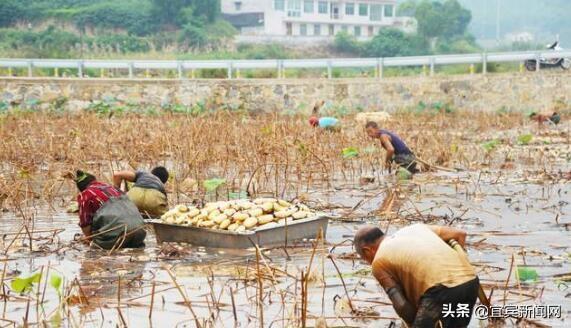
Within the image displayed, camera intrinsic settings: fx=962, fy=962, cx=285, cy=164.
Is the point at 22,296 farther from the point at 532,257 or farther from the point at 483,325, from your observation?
the point at 532,257

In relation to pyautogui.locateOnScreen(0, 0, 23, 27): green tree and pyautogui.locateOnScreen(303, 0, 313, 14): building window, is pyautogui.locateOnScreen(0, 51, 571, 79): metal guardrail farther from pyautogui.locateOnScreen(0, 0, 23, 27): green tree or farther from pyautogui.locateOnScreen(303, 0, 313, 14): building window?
pyautogui.locateOnScreen(303, 0, 313, 14): building window

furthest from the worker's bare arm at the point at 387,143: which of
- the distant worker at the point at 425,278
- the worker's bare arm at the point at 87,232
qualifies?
the distant worker at the point at 425,278

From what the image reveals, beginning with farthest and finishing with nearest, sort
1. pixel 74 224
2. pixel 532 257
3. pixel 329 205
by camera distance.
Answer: pixel 329 205, pixel 74 224, pixel 532 257

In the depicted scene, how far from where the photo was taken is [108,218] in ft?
29.2

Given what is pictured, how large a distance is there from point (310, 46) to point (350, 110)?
44597 millimetres

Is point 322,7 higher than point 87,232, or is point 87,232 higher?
point 322,7

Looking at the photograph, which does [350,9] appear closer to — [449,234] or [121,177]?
[121,177]

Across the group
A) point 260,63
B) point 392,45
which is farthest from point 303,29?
point 260,63

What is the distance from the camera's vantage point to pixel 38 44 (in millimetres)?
57688

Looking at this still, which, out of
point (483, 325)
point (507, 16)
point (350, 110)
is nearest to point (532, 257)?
point (483, 325)

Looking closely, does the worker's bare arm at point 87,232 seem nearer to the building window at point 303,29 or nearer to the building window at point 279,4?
the building window at point 279,4

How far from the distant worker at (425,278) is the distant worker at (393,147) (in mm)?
8483

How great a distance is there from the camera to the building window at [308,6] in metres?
82.1

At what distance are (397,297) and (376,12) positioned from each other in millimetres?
83530
